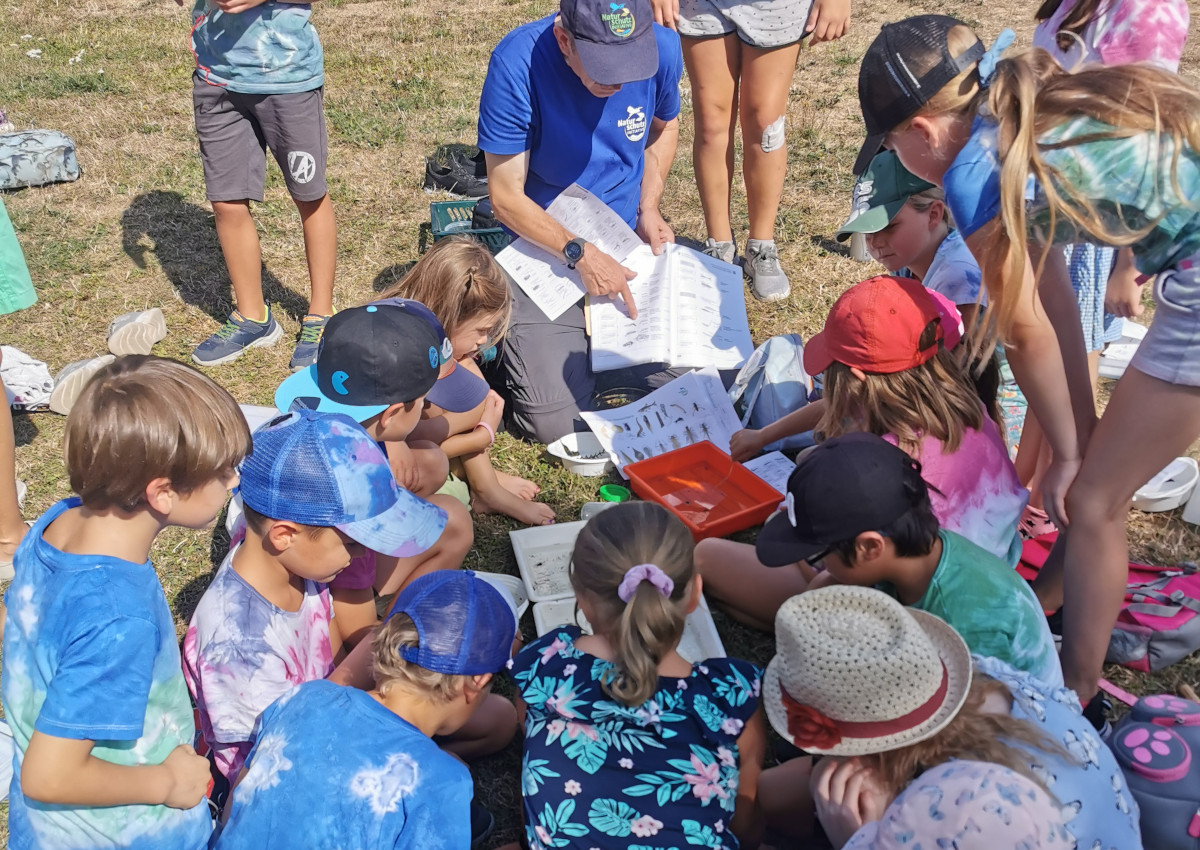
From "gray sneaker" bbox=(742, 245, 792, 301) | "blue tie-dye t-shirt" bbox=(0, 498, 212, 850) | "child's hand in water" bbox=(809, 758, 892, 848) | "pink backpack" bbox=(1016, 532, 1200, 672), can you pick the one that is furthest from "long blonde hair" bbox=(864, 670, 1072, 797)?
"gray sneaker" bbox=(742, 245, 792, 301)

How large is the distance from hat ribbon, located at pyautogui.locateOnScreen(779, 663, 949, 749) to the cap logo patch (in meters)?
2.51

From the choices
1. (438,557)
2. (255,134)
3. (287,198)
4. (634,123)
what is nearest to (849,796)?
(438,557)

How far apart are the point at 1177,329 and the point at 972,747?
1091 millimetres

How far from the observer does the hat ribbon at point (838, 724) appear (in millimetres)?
1580

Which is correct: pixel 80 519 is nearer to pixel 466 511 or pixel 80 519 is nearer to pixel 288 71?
pixel 466 511

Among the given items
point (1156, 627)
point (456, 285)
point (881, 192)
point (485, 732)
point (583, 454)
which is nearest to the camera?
point (485, 732)

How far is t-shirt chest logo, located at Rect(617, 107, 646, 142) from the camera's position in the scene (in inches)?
151

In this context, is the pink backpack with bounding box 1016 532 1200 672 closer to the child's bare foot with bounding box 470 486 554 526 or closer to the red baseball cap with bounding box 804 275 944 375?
the red baseball cap with bounding box 804 275 944 375

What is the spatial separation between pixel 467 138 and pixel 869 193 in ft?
12.5

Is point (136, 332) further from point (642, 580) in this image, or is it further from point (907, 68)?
point (907, 68)

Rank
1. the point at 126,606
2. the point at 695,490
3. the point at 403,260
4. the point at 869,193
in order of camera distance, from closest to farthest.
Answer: the point at 126,606 → the point at 869,193 → the point at 695,490 → the point at 403,260

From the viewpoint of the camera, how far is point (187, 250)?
511 centimetres

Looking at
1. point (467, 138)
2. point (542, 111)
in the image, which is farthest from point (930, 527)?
point (467, 138)

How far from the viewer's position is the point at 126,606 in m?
1.75
